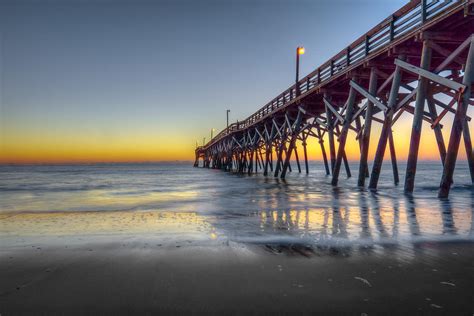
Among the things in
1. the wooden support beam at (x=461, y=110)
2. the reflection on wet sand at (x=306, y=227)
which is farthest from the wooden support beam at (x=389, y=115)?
the reflection on wet sand at (x=306, y=227)

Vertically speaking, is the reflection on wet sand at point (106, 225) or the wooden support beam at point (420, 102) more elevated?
the wooden support beam at point (420, 102)

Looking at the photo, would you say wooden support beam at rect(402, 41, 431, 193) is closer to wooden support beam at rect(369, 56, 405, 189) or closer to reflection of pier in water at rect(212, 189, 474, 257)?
wooden support beam at rect(369, 56, 405, 189)

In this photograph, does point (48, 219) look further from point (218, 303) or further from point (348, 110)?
point (348, 110)

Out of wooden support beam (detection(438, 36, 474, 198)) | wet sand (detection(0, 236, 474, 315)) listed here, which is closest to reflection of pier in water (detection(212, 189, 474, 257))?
wet sand (detection(0, 236, 474, 315))

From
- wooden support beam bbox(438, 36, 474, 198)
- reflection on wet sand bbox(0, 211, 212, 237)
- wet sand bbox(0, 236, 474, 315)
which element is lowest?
reflection on wet sand bbox(0, 211, 212, 237)

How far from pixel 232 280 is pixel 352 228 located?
3031mm

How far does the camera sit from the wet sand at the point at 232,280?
219 cm

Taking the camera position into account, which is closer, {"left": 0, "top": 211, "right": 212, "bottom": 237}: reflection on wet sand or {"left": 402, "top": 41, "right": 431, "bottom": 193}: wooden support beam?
{"left": 0, "top": 211, "right": 212, "bottom": 237}: reflection on wet sand

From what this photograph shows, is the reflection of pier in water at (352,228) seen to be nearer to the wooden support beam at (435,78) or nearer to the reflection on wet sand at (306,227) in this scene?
the reflection on wet sand at (306,227)

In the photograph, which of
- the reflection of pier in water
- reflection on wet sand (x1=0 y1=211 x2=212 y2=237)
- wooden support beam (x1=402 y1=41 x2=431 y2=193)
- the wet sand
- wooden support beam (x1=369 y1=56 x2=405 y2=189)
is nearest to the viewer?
the wet sand

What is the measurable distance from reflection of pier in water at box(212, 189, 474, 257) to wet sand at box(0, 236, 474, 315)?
0.22 m

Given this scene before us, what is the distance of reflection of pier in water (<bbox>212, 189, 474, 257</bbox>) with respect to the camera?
3.87m

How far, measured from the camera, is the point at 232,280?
267 cm

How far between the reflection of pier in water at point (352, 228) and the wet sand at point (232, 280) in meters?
0.22
